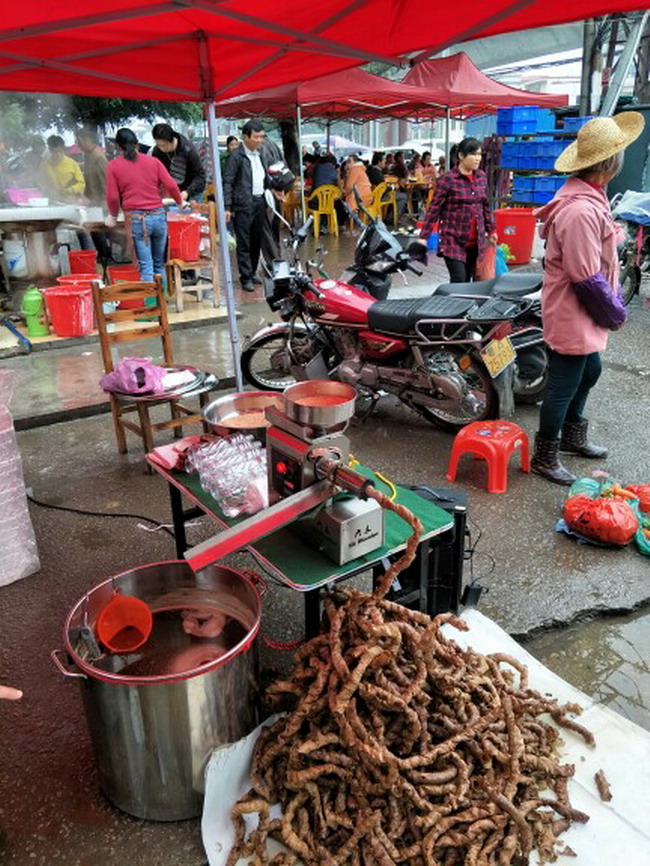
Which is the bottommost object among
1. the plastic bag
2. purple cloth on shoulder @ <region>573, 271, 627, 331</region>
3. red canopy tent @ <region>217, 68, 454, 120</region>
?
purple cloth on shoulder @ <region>573, 271, 627, 331</region>

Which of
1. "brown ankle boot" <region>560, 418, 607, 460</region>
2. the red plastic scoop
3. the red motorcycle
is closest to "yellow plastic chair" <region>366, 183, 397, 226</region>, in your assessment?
the red motorcycle

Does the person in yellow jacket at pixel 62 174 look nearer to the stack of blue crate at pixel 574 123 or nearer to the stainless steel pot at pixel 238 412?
the stack of blue crate at pixel 574 123

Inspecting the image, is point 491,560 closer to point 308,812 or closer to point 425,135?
point 308,812

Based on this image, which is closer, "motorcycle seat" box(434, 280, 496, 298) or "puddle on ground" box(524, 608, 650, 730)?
"puddle on ground" box(524, 608, 650, 730)

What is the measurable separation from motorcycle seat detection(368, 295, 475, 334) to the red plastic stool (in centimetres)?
90

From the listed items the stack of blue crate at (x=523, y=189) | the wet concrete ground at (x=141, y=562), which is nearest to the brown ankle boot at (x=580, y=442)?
the wet concrete ground at (x=141, y=562)

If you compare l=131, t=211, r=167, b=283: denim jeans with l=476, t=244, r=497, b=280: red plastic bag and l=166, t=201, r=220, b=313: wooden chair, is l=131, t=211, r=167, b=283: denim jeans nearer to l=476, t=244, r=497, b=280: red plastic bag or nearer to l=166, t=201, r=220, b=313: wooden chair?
l=166, t=201, r=220, b=313: wooden chair

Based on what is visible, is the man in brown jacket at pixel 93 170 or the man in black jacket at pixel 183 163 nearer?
the man in black jacket at pixel 183 163

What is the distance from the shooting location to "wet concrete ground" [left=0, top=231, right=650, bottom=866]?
2.29 meters

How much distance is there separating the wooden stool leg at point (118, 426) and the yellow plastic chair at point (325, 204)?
1218 cm

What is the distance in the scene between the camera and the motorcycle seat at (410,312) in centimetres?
491

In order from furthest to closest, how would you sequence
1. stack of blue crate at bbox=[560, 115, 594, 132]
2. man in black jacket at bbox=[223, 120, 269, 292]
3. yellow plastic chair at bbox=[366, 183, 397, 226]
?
yellow plastic chair at bbox=[366, 183, 397, 226]
stack of blue crate at bbox=[560, 115, 594, 132]
man in black jacket at bbox=[223, 120, 269, 292]

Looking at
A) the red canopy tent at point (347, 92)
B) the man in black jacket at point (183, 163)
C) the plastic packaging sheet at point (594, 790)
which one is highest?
the red canopy tent at point (347, 92)

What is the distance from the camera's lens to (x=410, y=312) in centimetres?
499
